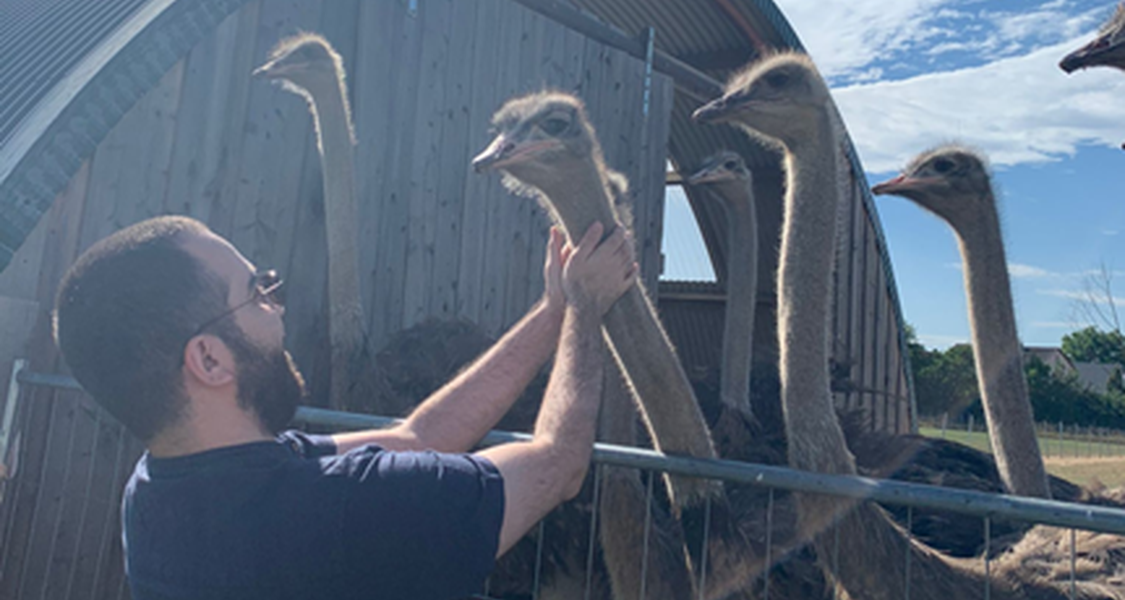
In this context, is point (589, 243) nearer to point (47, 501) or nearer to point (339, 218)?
point (339, 218)

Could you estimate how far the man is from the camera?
1.82 m

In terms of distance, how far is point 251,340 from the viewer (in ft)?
6.64

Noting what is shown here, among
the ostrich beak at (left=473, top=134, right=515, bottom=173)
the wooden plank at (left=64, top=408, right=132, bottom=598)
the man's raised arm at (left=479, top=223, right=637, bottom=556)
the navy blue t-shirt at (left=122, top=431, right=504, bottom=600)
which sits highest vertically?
the ostrich beak at (left=473, top=134, right=515, bottom=173)

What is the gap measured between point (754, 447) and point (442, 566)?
3.58m

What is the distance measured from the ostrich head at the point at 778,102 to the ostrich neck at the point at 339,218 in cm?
203

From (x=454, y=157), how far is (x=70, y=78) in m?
2.93

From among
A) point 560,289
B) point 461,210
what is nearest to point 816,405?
point 560,289

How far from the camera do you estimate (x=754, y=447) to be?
525cm

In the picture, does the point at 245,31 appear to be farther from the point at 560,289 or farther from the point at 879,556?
the point at 879,556

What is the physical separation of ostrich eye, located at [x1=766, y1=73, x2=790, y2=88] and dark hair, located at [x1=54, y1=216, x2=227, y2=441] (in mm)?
2456

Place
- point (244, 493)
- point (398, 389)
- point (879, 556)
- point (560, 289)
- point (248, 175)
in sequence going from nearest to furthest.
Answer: point (244, 493)
point (560, 289)
point (879, 556)
point (398, 389)
point (248, 175)

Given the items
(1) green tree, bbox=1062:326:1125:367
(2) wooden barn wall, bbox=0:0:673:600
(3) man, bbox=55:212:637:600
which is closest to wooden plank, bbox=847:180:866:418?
(2) wooden barn wall, bbox=0:0:673:600

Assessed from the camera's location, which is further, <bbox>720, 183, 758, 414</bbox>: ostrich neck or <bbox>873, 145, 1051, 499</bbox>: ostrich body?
<bbox>720, 183, 758, 414</bbox>: ostrich neck

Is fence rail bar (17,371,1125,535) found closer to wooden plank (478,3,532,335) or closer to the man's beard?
the man's beard
